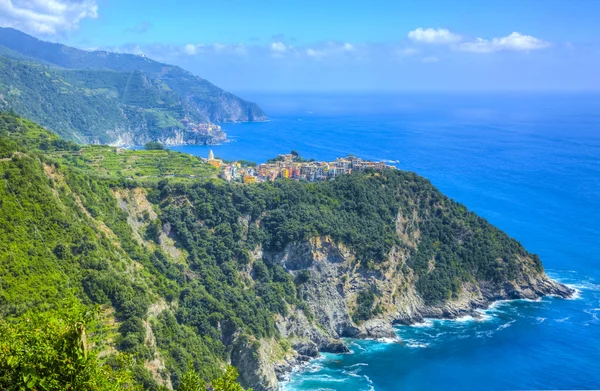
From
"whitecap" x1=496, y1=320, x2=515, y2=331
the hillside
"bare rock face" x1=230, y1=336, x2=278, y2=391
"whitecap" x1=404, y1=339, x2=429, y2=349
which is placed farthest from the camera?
"whitecap" x1=496, y1=320, x2=515, y2=331

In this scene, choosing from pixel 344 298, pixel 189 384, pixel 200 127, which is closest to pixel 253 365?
pixel 344 298

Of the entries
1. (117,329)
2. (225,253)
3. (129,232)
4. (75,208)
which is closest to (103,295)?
(117,329)

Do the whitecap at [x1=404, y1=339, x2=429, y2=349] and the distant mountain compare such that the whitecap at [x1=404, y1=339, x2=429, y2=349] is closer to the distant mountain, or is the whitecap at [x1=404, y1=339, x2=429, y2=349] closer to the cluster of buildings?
the distant mountain

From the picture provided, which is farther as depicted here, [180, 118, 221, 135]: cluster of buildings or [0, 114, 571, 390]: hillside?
[180, 118, 221, 135]: cluster of buildings

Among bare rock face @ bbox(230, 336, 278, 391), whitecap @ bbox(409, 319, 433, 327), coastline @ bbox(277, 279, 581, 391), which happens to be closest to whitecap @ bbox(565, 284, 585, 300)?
coastline @ bbox(277, 279, 581, 391)

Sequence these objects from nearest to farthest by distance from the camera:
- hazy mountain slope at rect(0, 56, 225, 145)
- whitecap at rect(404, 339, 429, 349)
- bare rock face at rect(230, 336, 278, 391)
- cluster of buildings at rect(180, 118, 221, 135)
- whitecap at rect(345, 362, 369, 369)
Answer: bare rock face at rect(230, 336, 278, 391)
whitecap at rect(345, 362, 369, 369)
whitecap at rect(404, 339, 429, 349)
hazy mountain slope at rect(0, 56, 225, 145)
cluster of buildings at rect(180, 118, 221, 135)

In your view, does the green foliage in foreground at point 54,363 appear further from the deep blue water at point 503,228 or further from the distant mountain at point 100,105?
the distant mountain at point 100,105

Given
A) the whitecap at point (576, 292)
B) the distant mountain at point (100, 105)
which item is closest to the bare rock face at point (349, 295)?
the whitecap at point (576, 292)

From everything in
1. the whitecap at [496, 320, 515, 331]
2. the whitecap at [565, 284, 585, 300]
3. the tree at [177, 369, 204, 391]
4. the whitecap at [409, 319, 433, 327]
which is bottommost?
the whitecap at [409, 319, 433, 327]
